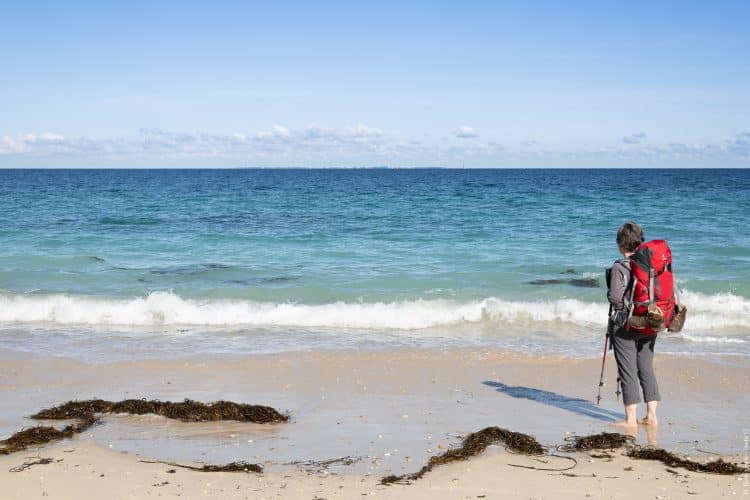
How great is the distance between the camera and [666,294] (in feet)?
19.8

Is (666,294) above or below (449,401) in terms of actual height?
above

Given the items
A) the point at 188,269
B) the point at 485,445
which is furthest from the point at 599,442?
the point at 188,269

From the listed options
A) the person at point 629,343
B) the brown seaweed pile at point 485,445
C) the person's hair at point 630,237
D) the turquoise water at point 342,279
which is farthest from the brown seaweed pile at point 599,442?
the turquoise water at point 342,279

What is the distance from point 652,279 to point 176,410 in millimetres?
4315

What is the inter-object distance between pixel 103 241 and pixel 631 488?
20176mm

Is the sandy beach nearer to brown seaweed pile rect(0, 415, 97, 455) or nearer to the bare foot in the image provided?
brown seaweed pile rect(0, 415, 97, 455)

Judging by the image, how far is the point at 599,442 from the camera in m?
5.78

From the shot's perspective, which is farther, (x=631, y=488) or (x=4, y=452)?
(x=4, y=452)

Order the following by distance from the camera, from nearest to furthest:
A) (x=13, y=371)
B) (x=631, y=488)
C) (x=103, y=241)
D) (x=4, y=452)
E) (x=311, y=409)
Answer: (x=631, y=488) < (x=4, y=452) < (x=311, y=409) < (x=13, y=371) < (x=103, y=241)

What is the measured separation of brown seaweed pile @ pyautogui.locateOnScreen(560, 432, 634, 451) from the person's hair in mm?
1545

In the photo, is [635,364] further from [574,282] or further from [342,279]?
[342,279]

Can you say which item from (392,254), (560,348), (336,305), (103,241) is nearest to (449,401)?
(560,348)

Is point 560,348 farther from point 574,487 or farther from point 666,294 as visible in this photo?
point 574,487

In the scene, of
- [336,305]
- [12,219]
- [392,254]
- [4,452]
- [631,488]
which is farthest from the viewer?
[12,219]
